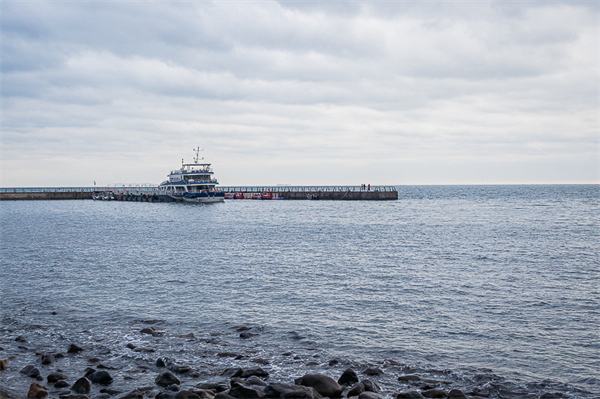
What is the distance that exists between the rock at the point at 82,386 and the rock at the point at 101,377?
1.48ft

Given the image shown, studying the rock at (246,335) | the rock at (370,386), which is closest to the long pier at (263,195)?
the rock at (246,335)

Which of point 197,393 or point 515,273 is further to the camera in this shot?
point 515,273

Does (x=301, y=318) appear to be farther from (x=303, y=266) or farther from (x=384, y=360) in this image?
(x=303, y=266)

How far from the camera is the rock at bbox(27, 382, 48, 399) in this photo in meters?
10.9

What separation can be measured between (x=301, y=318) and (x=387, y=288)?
6.53 m

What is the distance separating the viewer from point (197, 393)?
10734 mm

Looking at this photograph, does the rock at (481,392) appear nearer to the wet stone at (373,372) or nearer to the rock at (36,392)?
the wet stone at (373,372)

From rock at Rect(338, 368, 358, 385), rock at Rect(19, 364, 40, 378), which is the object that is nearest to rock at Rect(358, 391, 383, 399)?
rock at Rect(338, 368, 358, 385)

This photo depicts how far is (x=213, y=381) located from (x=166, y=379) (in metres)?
1.15

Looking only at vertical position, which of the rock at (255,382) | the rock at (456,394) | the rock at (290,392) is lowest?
the rock at (456,394)

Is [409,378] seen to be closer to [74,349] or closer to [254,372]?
[254,372]

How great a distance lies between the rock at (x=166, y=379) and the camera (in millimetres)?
11789

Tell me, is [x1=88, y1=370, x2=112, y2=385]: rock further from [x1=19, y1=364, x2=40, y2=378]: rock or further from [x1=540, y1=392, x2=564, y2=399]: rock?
[x1=540, y1=392, x2=564, y2=399]: rock

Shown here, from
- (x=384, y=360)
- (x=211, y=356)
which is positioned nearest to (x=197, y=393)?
(x=211, y=356)
